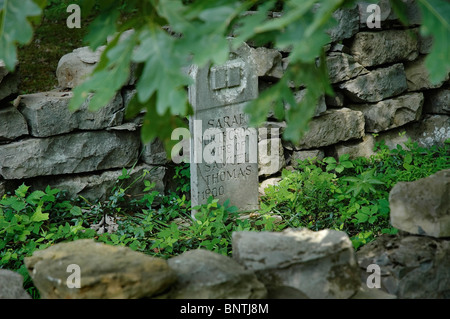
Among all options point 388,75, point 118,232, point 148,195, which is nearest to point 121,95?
point 148,195

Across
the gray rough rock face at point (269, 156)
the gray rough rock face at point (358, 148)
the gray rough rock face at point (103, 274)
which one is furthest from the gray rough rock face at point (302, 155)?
the gray rough rock face at point (103, 274)

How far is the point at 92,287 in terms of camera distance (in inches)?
91.4

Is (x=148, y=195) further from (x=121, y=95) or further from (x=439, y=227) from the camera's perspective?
(x=439, y=227)

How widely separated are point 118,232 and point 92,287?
217 cm

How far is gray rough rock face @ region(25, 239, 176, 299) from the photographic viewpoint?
2328 mm

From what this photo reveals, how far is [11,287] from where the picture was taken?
8.45 feet

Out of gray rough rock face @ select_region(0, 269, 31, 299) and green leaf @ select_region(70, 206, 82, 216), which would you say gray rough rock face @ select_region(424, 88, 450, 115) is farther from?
gray rough rock face @ select_region(0, 269, 31, 299)

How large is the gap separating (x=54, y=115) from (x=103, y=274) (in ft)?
8.61

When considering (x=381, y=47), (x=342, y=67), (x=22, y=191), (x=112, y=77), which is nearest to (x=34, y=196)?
(x=22, y=191)

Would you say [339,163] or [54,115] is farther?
[339,163]

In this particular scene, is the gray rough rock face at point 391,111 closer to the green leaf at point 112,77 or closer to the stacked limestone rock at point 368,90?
the stacked limestone rock at point 368,90

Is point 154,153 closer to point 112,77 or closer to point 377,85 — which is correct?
point 377,85

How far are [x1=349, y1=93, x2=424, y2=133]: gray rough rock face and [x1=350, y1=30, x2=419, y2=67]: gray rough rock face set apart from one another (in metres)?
0.42

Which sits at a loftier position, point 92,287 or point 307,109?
point 307,109
